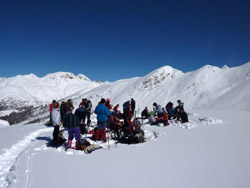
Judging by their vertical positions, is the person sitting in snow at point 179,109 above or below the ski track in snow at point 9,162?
above

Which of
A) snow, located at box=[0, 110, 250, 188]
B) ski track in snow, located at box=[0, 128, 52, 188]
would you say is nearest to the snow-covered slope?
snow, located at box=[0, 110, 250, 188]

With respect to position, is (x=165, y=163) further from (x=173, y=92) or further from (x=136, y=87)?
(x=136, y=87)

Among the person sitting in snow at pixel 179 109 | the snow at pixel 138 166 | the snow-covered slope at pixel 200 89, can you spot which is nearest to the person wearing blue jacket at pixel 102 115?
the snow at pixel 138 166

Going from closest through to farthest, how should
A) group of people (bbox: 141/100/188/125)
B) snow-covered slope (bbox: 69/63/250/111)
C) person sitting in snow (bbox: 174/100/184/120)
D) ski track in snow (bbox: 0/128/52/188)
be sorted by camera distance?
ski track in snow (bbox: 0/128/52/188) → group of people (bbox: 141/100/188/125) → person sitting in snow (bbox: 174/100/184/120) → snow-covered slope (bbox: 69/63/250/111)

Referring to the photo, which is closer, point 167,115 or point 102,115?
point 102,115

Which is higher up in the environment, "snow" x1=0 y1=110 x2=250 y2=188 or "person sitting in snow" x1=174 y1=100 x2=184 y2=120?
"person sitting in snow" x1=174 y1=100 x2=184 y2=120

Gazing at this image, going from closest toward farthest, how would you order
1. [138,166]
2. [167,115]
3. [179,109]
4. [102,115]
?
[138,166] < [102,115] < [167,115] < [179,109]

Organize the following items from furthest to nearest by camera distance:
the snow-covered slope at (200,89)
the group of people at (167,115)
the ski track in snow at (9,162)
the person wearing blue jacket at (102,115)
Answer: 1. the snow-covered slope at (200,89)
2. the group of people at (167,115)
3. the person wearing blue jacket at (102,115)
4. the ski track in snow at (9,162)

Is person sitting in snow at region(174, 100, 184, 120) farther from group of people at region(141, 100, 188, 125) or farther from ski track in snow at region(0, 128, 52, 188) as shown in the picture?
ski track in snow at region(0, 128, 52, 188)

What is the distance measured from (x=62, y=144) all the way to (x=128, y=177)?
486cm

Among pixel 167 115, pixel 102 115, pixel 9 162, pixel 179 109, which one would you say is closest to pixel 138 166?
pixel 102 115

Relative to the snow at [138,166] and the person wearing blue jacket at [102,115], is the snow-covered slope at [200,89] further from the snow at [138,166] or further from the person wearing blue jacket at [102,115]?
the person wearing blue jacket at [102,115]

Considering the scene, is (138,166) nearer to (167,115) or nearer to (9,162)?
(9,162)

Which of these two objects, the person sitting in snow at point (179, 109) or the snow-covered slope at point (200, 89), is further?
the snow-covered slope at point (200, 89)
